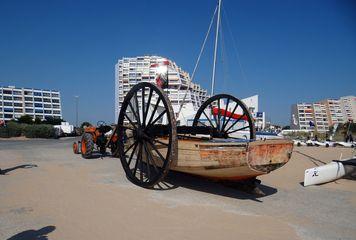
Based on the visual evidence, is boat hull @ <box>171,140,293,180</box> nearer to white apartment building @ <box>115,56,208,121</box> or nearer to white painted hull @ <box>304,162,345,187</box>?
white painted hull @ <box>304,162,345,187</box>

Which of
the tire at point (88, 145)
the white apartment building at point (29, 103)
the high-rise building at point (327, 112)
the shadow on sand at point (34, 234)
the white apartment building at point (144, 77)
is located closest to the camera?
the shadow on sand at point (34, 234)

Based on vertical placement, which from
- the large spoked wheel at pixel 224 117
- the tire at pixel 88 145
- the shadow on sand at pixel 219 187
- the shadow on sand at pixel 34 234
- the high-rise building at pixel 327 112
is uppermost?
the high-rise building at pixel 327 112

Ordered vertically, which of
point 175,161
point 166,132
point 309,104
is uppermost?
point 309,104

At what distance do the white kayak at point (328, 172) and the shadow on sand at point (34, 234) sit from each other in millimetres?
6659

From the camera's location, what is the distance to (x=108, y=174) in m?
8.76

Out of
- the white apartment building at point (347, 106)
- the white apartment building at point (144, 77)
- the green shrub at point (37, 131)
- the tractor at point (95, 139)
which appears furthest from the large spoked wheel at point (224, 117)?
the white apartment building at point (347, 106)

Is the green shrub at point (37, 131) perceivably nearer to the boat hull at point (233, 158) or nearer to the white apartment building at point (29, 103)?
the boat hull at point (233, 158)

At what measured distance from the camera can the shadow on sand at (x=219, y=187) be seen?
6777mm

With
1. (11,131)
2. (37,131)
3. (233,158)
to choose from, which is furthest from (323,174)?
(11,131)

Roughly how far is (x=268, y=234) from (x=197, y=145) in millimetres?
2528

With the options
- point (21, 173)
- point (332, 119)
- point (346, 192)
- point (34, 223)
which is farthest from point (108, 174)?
point (332, 119)

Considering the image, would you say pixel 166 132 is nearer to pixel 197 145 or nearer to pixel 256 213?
pixel 197 145

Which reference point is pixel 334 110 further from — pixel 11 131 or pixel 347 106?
pixel 11 131

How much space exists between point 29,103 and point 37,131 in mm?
89623
